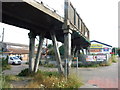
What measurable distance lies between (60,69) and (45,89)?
4690mm

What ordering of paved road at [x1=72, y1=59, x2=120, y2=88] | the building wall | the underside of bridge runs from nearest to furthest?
the underside of bridge < paved road at [x1=72, y1=59, x2=120, y2=88] < the building wall

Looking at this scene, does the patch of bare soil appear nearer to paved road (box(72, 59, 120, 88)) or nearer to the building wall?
paved road (box(72, 59, 120, 88))

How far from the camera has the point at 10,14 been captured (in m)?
9.53

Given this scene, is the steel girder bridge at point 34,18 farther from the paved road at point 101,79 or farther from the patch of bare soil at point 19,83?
the patch of bare soil at point 19,83

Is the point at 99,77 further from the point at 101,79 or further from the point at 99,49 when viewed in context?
the point at 99,49

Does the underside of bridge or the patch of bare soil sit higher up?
the underside of bridge

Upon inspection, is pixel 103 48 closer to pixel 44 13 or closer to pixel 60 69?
pixel 60 69

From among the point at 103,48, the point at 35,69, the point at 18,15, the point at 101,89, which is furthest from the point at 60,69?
the point at 103,48

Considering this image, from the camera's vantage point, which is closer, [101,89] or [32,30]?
[101,89]

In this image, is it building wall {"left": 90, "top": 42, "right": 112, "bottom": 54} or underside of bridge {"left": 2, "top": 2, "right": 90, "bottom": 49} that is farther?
building wall {"left": 90, "top": 42, "right": 112, "bottom": 54}

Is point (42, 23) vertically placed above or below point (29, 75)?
above

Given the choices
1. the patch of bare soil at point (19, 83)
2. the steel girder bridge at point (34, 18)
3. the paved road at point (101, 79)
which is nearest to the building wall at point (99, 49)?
the paved road at point (101, 79)

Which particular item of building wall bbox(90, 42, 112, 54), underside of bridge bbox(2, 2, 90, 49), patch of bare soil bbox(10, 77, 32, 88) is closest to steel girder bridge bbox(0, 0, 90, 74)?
underside of bridge bbox(2, 2, 90, 49)

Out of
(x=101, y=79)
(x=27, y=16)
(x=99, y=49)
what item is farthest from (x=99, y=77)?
(x=99, y=49)
